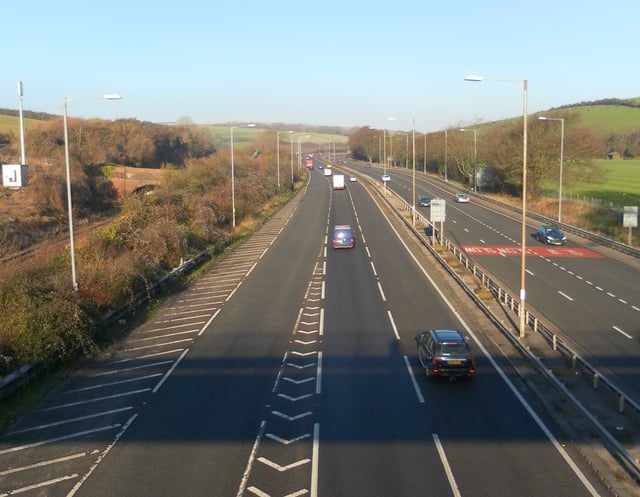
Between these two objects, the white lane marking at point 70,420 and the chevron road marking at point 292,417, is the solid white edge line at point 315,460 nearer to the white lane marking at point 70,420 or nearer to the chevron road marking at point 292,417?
the chevron road marking at point 292,417

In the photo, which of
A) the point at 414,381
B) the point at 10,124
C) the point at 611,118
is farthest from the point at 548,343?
the point at 611,118

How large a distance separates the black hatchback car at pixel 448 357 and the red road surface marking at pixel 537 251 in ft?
80.0

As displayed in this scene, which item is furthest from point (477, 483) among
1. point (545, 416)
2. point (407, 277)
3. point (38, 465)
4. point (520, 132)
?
point (520, 132)

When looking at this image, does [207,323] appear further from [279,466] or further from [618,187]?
[618,187]

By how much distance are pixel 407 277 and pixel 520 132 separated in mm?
46167

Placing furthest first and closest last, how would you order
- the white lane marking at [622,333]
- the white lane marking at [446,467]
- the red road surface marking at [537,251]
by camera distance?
the red road surface marking at [537,251], the white lane marking at [622,333], the white lane marking at [446,467]

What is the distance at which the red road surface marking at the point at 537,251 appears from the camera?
137 ft

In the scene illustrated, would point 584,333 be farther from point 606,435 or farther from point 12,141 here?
point 12,141

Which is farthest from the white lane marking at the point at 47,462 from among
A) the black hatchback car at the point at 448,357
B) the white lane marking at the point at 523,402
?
the white lane marking at the point at 523,402

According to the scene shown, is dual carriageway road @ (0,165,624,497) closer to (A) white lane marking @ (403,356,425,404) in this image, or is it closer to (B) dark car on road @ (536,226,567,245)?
(A) white lane marking @ (403,356,425,404)

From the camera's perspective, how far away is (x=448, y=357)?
703 inches

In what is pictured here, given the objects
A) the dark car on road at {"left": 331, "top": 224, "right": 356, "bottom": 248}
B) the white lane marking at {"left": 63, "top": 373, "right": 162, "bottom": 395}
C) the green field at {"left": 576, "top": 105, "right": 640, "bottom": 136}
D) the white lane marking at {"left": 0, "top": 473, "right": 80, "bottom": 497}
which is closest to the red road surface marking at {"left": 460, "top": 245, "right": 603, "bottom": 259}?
the dark car on road at {"left": 331, "top": 224, "right": 356, "bottom": 248}

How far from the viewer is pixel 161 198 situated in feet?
158

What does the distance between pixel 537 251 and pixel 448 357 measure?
27.8 meters
